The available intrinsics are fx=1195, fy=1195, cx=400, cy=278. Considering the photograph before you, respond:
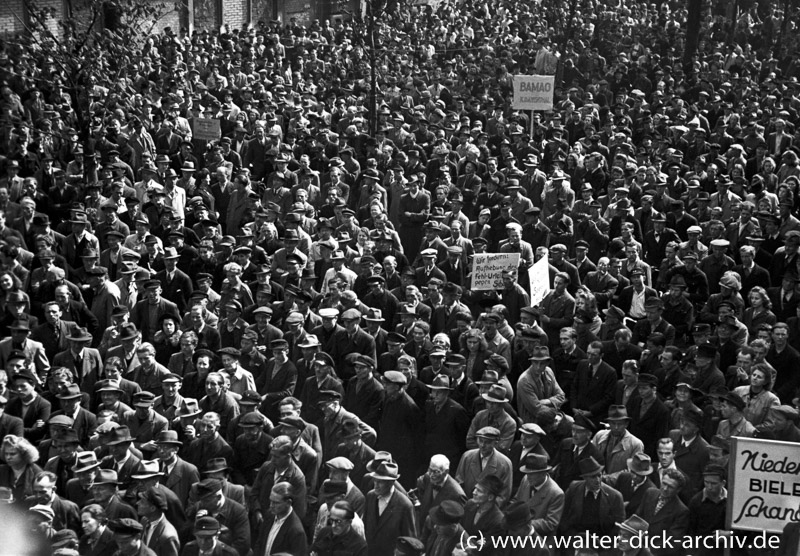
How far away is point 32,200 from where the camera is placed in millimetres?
14102

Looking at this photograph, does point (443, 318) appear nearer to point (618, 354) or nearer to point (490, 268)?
point (490, 268)

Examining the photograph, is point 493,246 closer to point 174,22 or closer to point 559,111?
point 559,111

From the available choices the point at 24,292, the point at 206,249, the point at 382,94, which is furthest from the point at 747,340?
the point at 382,94

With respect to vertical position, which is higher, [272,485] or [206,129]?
[206,129]

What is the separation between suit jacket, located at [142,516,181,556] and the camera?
8.44m

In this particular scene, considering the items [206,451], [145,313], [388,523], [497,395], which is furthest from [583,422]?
[145,313]

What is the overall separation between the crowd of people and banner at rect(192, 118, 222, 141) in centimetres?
10

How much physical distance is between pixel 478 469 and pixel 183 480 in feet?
7.61

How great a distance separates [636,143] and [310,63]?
943 centimetres

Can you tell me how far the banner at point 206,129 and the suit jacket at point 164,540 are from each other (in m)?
10.8

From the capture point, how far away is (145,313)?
12.6 meters

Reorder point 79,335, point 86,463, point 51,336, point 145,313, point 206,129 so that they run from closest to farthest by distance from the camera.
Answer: point 86,463 < point 79,335 < point 51,336 < point 145,313 < point 206,129

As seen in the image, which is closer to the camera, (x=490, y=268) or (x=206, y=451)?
(x=206, y=451)

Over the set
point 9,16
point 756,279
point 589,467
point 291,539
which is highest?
point 9,16
